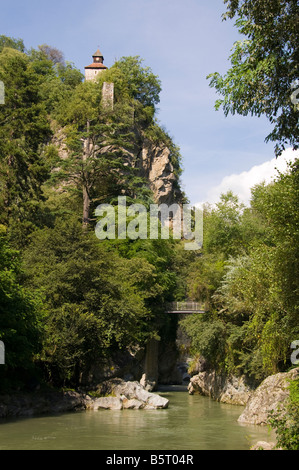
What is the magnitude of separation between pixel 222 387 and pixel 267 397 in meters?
11.8

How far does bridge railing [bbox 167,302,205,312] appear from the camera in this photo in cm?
3433

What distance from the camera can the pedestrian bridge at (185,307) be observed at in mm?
34141

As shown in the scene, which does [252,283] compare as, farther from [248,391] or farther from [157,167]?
[157,167]

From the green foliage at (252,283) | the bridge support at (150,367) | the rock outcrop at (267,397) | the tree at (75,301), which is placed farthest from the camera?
the bridge support at (150,367)

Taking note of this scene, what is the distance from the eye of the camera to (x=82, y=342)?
83.3 feet

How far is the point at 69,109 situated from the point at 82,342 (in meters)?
34.8

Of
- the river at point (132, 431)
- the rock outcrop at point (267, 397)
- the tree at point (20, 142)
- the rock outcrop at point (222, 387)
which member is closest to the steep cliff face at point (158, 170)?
the tree at point (20, 142)

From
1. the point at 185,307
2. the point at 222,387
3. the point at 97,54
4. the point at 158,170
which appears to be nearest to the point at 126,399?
the point at 222,387

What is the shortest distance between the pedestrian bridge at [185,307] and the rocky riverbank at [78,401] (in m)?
8.32

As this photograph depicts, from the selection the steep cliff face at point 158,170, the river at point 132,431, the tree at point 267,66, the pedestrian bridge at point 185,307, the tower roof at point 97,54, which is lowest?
the river at point 132,431

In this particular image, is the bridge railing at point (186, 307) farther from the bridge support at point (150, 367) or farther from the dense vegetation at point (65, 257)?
the bridge support at point (150, 367)

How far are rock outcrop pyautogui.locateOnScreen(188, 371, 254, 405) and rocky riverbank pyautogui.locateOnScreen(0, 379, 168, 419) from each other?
5020mm
